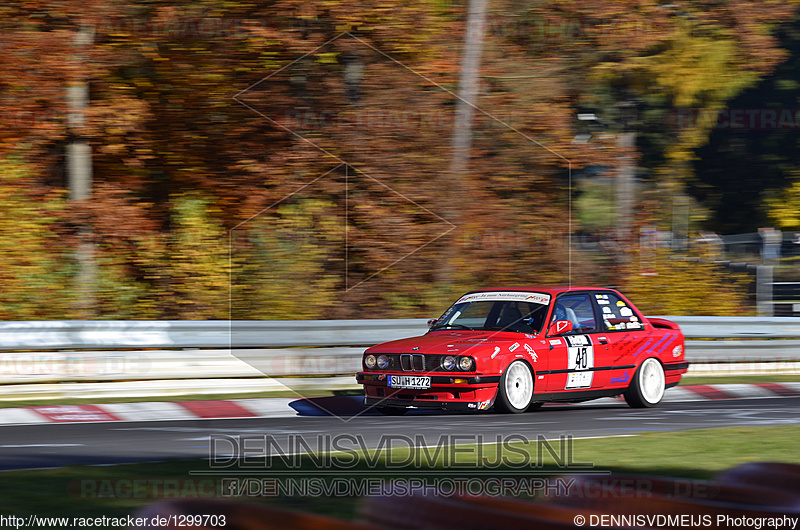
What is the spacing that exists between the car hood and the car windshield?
249mm

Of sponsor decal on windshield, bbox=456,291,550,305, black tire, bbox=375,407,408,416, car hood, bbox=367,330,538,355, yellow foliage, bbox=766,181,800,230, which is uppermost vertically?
yellow foliage, bbox=766,181,800,230

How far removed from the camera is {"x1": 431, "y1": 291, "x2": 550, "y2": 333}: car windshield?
447 inches

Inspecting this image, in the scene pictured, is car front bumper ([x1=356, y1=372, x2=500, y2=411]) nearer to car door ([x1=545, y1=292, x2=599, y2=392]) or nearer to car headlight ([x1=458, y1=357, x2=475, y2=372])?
A: car headlight ([x1=458, y1=357, x2=475, y2=372])

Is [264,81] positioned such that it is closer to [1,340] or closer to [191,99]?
[191,99]

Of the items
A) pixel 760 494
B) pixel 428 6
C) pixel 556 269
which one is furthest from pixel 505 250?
pixel 760 494

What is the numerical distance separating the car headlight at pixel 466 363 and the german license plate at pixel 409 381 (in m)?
0.40

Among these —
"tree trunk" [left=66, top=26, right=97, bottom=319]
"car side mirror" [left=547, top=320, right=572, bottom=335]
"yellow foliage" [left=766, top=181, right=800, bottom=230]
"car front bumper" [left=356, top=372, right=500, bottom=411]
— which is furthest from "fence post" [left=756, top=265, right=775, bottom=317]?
"tree trunk" [left=66, top=26, right=97, bottom=319]

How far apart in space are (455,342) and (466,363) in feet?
1.68

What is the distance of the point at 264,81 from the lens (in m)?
17.7

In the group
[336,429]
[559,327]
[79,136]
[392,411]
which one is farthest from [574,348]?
[79,136]

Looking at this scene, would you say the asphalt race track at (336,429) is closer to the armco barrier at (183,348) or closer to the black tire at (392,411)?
the black tire at (392,411)

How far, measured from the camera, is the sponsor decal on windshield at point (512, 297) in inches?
458

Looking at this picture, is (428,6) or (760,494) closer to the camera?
(760,494)

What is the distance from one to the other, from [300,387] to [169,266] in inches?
163
